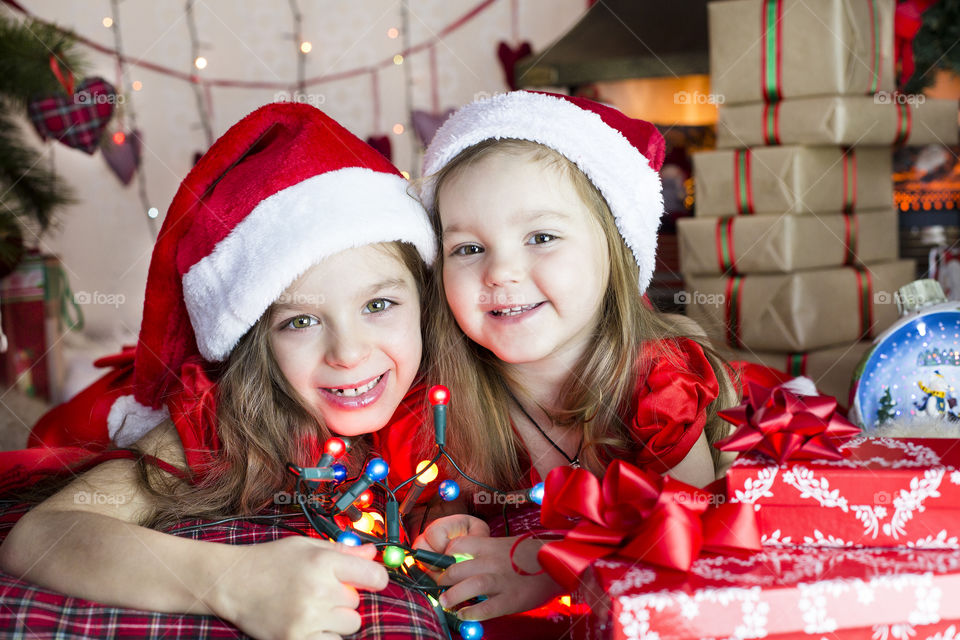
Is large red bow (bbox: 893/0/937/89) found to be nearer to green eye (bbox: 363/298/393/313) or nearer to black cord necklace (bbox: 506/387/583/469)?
black cord necklace (bbox: 506/387/583/469)

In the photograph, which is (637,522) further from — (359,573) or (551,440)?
(551,440)

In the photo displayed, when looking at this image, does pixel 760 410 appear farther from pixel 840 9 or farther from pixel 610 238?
pixel 840 9

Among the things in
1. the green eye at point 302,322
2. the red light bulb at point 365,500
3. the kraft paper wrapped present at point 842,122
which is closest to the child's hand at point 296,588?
the red light bulb at point 365,500

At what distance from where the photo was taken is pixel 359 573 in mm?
812

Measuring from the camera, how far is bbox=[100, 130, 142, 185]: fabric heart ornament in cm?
293

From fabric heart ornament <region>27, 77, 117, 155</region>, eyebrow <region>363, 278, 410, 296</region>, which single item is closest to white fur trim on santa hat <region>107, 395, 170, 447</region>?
eyebrow <region>363, 278, 410, 296</region>

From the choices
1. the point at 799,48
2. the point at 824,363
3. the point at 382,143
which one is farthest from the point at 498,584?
the point at 382,143

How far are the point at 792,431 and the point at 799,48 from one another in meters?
1.23

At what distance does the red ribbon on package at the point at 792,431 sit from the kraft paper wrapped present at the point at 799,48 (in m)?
1.14

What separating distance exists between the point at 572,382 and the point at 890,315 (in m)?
1.15

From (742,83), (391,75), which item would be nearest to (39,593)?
(742,83)

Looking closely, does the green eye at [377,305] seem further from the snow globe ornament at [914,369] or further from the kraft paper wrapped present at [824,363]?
the kraft paper wrapped present at [824,363]

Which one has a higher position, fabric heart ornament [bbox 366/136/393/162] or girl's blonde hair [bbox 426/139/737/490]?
fabric heart ornament [bbox 366/136/393/162]

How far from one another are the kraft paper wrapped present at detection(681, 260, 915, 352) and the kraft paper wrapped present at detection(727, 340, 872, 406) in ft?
0.06
